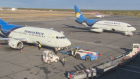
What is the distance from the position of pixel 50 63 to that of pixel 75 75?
6.61m

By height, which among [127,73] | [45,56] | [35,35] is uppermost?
[35,35]

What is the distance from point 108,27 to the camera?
48.3 meters

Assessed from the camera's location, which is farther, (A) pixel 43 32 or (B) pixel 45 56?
(A) pixel 43 32

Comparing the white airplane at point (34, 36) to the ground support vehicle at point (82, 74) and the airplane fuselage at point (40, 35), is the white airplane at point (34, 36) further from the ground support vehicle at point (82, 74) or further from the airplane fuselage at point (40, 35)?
the ground support vehicle at point (82, 74)

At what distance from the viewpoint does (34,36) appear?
93.9 feet

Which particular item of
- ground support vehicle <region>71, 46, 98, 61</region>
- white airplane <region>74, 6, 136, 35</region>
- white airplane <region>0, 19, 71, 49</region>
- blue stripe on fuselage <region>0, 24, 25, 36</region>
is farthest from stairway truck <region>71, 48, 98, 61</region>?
white airplane <region>74, 6, 136, 35</region>

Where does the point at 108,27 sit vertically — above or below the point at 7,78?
above

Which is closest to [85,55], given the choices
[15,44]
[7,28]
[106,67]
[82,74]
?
[106,67]

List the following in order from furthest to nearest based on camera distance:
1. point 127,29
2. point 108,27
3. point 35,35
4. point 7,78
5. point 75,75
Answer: point 108,27
point 127,29
point 35,35
point 7,78
point 75,75

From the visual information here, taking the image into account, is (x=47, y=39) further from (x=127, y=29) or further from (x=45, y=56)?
(x=127, y=29)

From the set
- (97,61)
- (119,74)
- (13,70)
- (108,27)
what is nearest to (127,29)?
(108,27)

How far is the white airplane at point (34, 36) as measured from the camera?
2572cm

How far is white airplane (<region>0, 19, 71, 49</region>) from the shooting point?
25.7m

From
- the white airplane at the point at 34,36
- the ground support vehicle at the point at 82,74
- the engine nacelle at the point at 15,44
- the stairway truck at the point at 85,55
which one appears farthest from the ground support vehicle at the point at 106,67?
the engine nacelle at the point at 15,44
